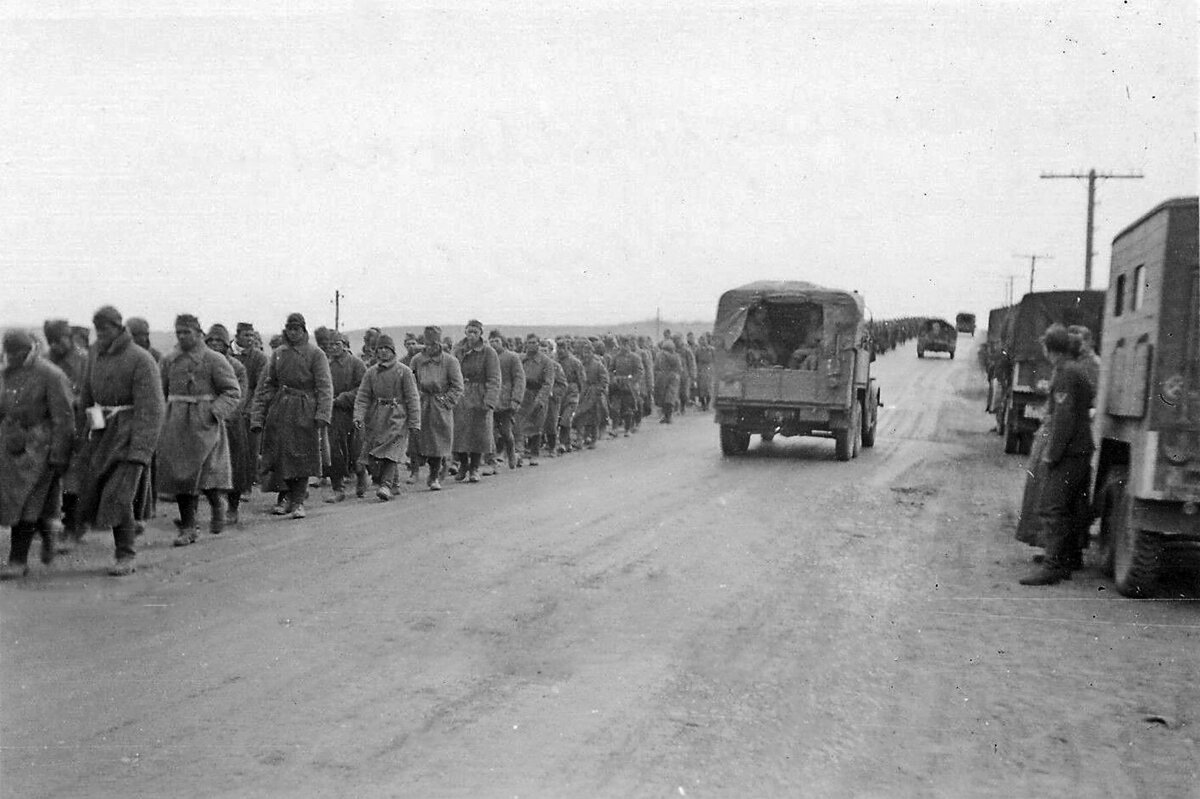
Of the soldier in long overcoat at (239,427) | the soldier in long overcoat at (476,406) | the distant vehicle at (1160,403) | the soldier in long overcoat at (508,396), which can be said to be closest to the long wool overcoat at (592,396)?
the soldier in long overcoat at (508,396)

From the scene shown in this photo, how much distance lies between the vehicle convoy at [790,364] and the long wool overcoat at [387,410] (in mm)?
6316

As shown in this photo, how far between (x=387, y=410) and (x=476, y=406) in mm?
2344

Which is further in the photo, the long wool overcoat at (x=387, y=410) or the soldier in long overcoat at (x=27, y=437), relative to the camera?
the long wool overcoat at (x=387, y=410)

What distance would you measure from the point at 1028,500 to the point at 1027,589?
3.99 ft

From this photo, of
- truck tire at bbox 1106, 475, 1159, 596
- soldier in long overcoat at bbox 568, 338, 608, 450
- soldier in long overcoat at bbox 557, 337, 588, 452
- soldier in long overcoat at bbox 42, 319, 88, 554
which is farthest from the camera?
soldier in long overcoat at bbox 568, 338, 608, 450

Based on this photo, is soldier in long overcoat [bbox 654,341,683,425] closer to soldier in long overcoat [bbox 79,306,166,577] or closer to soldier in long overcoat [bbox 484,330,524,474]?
soldier in long overcoat [bbox 484,330,524,474]

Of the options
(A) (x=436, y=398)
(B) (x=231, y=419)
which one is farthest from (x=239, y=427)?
(A) (x=436, y=398)

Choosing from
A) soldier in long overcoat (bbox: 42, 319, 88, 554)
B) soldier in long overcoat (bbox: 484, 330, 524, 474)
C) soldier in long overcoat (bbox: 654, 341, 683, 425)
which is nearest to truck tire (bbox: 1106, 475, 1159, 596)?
soldier in long overcoat (bbox: 42, 319, 88, 554)

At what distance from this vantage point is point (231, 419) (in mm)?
12398

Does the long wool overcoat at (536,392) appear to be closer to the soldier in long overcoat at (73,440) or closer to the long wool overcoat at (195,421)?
the long wool overcoat at (195,421)

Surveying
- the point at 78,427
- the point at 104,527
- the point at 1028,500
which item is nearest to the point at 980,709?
the point at 1028,500

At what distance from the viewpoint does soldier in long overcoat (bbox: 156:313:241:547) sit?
32.3ft

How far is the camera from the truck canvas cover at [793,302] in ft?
59.2

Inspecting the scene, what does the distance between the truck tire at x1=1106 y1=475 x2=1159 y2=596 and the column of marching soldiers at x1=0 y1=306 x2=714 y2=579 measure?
6.90m
